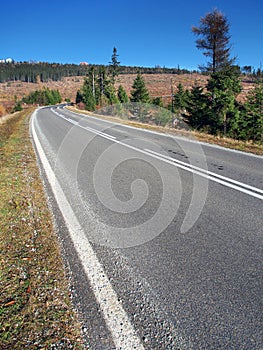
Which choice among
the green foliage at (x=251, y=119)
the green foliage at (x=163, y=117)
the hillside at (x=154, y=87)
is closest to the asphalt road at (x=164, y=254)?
the green foliage at (x=251, y=119)

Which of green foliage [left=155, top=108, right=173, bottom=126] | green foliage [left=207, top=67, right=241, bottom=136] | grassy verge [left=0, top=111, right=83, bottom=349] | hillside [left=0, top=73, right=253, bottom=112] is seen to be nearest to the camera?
grassy verge [left=0, top=111, right=83, bottom=349]

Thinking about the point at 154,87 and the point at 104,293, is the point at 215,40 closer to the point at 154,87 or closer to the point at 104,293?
the point at 104,293

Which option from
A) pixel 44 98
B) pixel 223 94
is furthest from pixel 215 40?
pixel 44 98

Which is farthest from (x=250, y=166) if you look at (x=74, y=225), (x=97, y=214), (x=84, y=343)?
(x=84, y=343)

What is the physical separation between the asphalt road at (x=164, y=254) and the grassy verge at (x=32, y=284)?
0.12 metres

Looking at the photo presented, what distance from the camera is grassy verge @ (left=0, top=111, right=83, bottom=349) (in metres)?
1.58

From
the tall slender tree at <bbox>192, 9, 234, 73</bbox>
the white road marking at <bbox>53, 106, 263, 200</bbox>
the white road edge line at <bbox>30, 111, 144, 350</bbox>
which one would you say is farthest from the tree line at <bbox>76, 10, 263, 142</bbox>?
the white road edge line at <bbox>30, 111, 144, 350</bbox>

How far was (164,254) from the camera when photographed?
2.53m

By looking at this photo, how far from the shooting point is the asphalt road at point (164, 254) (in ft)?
5.49

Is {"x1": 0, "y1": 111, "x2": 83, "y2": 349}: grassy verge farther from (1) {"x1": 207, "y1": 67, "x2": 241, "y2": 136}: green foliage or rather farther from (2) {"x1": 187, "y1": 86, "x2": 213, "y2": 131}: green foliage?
(2) {"x1": 187, "y1": 86, "x2": 213, "y2": 131}: green foliage

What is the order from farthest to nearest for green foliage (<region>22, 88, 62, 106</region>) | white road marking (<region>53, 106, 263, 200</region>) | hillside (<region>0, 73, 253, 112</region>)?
1. green foliage (<region>22, 88, 62, 106</region>)
2. hillside (<region>0, 73, 253, 112</region>)
3. white road marking (<region>53, 106, 263, 200</region>)

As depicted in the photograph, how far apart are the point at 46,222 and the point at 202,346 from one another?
2.42 metres

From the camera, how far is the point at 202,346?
1540mm

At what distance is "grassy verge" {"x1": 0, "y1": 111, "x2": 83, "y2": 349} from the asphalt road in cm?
12
